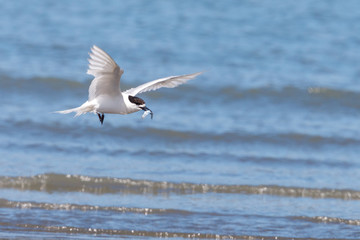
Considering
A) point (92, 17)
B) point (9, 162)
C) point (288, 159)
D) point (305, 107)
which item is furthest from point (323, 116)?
point (92, 17)

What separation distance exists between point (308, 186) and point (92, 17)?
13.9 metres

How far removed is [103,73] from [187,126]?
→ 6193 mm

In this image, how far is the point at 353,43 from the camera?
22.1 m

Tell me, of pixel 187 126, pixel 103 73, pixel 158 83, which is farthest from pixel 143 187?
pixel 187 126

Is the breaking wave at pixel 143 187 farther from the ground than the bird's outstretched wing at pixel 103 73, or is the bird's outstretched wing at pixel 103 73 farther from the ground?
the bird's outstretched wing at pixel 103 73

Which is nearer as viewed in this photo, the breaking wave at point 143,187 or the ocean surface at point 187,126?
the ocean surface at point 187,126

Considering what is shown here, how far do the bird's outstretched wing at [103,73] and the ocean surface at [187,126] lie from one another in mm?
1610

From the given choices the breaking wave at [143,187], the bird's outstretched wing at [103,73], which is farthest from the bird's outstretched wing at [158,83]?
the breaking wave at [143,187]

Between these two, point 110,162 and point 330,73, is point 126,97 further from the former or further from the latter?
point 330,73

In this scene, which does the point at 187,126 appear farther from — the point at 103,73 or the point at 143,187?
the point at 103,73

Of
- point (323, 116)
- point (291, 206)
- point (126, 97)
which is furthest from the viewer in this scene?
point (323, 116)

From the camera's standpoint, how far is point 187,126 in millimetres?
14383

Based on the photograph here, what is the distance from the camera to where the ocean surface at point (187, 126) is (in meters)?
9.42

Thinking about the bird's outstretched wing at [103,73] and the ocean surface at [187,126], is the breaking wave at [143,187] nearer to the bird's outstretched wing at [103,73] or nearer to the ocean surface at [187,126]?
the ocean surface at [187,126]
